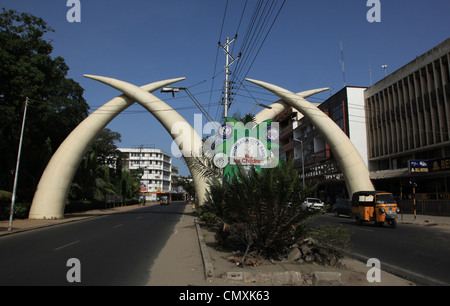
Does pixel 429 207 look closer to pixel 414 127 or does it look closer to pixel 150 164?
pixel 414 127

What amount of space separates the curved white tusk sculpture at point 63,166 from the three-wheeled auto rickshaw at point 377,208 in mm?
21529

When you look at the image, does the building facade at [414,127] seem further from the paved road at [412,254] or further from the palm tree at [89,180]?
the palm tree at [89,180]

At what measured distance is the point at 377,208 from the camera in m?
17.3

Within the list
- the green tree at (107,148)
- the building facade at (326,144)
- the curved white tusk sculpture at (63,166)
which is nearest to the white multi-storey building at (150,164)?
the green tree at (107,148)

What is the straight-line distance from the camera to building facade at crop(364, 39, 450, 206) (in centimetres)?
2480

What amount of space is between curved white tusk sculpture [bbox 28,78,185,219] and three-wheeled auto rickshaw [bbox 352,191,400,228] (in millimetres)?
21529

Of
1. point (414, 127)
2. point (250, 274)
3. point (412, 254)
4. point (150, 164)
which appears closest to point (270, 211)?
point (250, 274)

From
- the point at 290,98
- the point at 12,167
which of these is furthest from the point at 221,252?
the point at 12,167

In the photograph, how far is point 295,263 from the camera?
7.51 meters

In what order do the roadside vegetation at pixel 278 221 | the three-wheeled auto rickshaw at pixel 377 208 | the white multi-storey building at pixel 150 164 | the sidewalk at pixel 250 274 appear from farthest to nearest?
the white multi-storey building at pixel 150 164, the three-wheeled auto rickshaw at pixel 377 208, the roadside vegetation at pixel 278 221, the sidewalk at pixel 250 274

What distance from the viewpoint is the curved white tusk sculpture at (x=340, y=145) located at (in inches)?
997

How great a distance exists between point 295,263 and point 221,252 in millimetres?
2409

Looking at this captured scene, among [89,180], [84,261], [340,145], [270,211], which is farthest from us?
[89,180]

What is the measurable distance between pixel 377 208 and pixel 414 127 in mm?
14577
